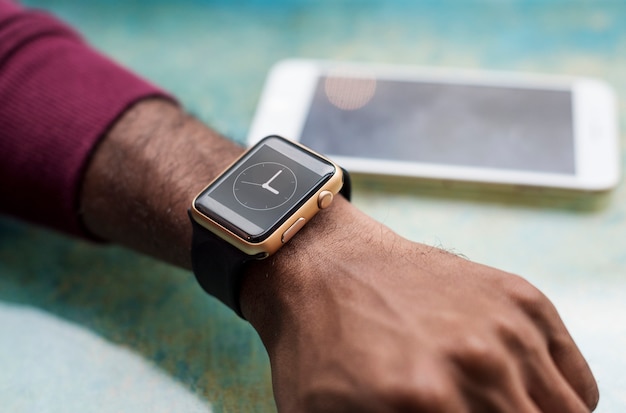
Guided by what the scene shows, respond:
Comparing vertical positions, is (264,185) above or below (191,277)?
above

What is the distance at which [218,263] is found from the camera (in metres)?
0.54

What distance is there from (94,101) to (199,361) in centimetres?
29

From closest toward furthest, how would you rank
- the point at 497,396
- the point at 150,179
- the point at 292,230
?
the point at 497,396
the point at 292,230
the point at 150,179

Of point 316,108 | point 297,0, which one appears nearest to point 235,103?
point 316,108

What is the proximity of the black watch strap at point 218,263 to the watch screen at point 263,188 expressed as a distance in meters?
0.02

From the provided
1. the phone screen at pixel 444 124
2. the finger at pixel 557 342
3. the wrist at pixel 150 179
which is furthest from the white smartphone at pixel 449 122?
the finger at pixel 557 342

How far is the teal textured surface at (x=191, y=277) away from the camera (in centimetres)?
58

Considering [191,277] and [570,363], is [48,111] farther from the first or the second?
[570,363]

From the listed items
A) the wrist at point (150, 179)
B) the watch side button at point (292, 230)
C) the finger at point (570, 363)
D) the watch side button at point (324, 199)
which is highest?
the watch side button at point (324, 199)

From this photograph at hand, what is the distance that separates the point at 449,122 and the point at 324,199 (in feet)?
0.96

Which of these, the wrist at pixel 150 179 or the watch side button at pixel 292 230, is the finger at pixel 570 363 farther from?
the wrist at pixel 150 179

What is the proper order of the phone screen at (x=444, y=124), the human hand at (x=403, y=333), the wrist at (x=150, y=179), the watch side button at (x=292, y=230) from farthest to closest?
the phone screen at (x=444, y=124), the wrist at (x=150, y=179), the watch side button at (x=292, y=230), the human hand at (x=403, y=333)

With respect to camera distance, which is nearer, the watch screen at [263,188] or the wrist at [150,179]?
the watch screen at [263,188]

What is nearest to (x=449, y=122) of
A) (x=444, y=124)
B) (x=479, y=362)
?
(x=444, y=124)
